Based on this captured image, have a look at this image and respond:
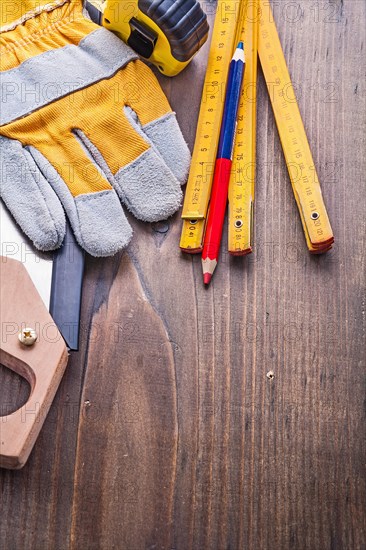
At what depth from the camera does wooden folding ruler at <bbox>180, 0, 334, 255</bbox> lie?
0.88 meters

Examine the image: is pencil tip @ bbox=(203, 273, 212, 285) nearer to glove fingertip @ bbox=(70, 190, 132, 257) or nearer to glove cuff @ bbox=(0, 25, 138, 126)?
glove fingertip @ bbox=(70, 190, 132, 257)

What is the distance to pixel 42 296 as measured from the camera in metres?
0.84

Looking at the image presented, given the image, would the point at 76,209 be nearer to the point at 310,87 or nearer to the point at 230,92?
the point at 230,92

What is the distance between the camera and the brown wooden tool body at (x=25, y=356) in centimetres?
77

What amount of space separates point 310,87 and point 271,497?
0.51m

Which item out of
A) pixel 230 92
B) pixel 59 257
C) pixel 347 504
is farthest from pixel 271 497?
pixel 230 92

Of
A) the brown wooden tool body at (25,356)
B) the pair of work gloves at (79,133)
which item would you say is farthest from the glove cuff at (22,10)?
the brown wooden tool body at (25,356)

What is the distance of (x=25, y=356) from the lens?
800 mm

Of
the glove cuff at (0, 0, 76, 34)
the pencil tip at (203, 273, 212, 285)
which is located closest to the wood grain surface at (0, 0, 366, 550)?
the pencil tip at (203, 273, 212, 285)

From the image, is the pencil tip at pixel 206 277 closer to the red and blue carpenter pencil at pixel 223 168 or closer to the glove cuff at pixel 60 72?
the red and blue carpenter pencil at pixel 223 168

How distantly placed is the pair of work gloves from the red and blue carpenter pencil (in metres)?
0.04

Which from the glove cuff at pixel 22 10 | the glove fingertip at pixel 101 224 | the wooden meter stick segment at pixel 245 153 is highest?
the glove cuff at pixel 22 10

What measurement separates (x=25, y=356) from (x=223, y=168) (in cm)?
32

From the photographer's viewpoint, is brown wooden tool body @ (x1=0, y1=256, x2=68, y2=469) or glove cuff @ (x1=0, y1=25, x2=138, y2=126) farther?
glove cuff @ (x1=0, y1=25, x2=138, y2=126)
